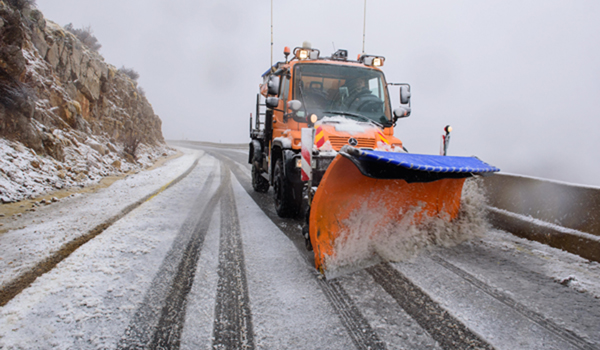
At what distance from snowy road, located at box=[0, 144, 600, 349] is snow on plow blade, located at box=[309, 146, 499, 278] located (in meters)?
0.25

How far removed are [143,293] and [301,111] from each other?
120 inches

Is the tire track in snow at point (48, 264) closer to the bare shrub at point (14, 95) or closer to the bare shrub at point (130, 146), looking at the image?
the bare shrub at point (14, 95)

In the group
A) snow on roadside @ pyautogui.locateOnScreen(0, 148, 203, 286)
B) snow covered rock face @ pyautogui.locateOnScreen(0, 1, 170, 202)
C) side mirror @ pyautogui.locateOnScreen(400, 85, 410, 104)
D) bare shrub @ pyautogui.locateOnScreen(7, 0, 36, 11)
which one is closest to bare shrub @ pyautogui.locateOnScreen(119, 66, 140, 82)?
snow covered rock face @ pyautogui.locateOnScreen(0, 1, 170, 202)

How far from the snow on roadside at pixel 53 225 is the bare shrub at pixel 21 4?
5.03 metres

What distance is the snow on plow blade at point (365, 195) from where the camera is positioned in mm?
2510

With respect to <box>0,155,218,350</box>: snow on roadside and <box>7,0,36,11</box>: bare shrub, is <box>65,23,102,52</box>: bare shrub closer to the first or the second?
<box>7,0,36,11</box>: bare shrub

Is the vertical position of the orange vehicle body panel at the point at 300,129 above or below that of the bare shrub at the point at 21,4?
below

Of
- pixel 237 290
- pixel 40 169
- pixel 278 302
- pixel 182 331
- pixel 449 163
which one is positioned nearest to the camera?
pixel 182 331

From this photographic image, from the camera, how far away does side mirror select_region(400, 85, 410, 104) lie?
4875 mm

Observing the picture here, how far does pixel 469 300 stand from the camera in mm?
2266

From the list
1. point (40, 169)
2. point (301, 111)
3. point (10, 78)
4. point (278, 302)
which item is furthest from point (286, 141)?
point (10, 78)

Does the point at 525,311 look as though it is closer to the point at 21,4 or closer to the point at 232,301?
the point at 232,301

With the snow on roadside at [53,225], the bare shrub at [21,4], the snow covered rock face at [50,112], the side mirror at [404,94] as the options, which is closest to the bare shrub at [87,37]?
the snow covered rock face at [50,112]

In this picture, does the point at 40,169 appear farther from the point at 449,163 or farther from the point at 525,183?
the point at 525,183
